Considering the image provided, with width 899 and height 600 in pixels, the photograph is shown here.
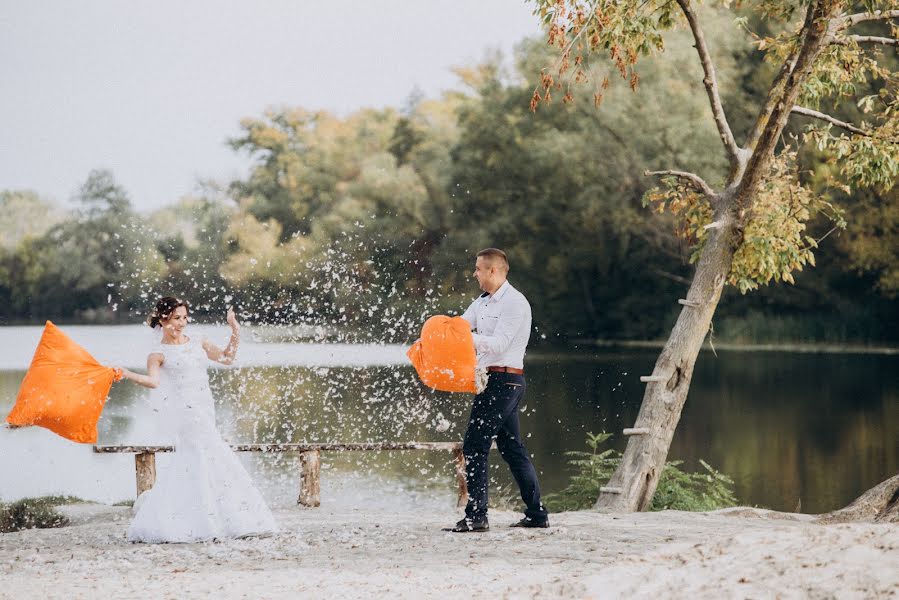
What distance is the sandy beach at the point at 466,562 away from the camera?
5445 mm

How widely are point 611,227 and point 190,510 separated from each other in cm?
3461

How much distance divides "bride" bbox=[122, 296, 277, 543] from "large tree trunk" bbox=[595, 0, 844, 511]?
4.17m

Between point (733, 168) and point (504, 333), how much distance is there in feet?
16.5

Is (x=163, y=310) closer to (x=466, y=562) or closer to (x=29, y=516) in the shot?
(x=466, y=562)

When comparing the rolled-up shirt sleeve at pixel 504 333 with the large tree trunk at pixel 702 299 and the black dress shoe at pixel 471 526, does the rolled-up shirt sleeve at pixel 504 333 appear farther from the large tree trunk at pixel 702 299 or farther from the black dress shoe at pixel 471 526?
the large tree trunk at pixel 702 299

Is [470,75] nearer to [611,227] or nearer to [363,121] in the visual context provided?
[363,121]

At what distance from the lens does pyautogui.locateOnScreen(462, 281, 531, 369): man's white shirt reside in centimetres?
753

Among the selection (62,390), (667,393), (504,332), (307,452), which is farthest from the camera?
(667,393)

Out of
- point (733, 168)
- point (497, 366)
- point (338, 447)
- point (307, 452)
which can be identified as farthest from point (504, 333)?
point (733, 168)

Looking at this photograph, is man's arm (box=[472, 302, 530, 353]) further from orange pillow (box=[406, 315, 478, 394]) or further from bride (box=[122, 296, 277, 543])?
bride (box=[122, 296, 277, 543])

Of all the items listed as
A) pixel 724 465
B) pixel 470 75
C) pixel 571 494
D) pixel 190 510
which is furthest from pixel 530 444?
pixel 470 75

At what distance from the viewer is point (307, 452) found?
36.1 ft

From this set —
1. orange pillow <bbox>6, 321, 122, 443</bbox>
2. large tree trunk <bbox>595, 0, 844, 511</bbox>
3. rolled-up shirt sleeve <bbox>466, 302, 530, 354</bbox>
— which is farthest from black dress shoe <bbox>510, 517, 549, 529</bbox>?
orange pillow <bbox>6, 321, 122, 443</bbox>

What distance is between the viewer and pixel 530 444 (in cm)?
1958
